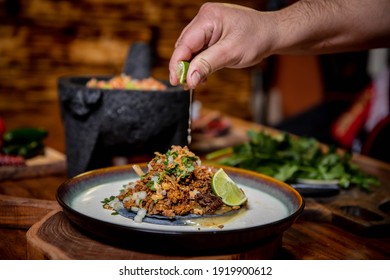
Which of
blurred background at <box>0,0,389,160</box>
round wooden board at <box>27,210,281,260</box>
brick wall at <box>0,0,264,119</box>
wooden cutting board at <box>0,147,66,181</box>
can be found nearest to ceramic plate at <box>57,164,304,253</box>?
round wooden board at <box>27,210,281,260</box>

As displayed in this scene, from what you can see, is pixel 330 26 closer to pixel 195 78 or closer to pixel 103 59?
pixel 195 78

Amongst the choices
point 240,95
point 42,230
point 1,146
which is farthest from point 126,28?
point 42,230

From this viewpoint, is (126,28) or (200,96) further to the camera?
(200,96)

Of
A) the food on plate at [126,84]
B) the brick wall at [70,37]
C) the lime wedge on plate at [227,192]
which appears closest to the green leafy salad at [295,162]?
the food on plate at [126,84]

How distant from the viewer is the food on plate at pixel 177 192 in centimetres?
129

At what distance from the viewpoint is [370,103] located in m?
3.83

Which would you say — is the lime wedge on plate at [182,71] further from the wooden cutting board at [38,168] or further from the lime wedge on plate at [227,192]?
the wooden cutting board at [38,168]

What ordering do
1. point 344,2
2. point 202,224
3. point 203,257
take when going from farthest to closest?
point 344,2 → point 202,224 → point 203,257

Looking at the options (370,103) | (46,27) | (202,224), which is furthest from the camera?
(46,27)

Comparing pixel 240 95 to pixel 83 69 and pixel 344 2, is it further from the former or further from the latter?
pixel 344 2

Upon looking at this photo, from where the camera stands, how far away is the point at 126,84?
2193mm

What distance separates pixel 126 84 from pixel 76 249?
1.13m

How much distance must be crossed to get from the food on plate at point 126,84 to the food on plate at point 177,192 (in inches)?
31.6
